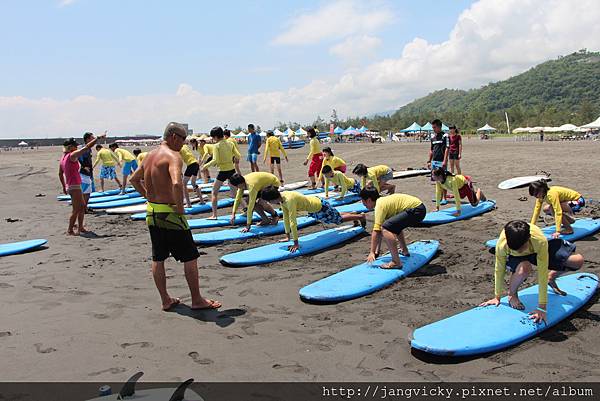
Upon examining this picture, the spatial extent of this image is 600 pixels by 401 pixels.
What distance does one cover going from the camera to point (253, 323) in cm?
436

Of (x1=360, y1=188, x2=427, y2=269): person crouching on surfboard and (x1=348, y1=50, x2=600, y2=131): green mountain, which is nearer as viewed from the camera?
(x1=360, y1=188, x2=427, y2=269): person crouching on surfboard

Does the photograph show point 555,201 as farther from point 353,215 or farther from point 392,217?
point 353,215

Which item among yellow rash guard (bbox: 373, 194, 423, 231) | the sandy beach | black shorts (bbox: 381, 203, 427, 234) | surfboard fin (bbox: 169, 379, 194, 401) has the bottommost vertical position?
the sandy beach

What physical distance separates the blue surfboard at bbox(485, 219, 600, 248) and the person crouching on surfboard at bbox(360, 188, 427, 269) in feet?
4.68

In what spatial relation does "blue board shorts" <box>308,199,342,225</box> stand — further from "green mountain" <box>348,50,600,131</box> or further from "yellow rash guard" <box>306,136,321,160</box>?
"green mountain" <box>348,50,600,131</box>

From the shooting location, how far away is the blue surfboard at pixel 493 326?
3.55 metres

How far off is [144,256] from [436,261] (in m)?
4.47

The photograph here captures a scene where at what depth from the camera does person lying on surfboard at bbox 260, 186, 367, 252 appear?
6590mm

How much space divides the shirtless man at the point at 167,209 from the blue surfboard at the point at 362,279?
1.36m

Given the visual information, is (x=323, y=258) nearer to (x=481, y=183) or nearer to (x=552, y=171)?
(x=481, y=183)

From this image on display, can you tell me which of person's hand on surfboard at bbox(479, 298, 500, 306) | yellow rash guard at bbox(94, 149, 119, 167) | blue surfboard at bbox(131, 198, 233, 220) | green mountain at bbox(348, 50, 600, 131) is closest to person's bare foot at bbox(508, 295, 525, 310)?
person's hand on surfboard at bbox(479, 298, 500, 306)

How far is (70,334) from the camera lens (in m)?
4.10

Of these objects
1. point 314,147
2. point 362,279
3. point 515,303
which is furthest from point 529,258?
point 314,147

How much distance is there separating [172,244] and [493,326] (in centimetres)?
310
